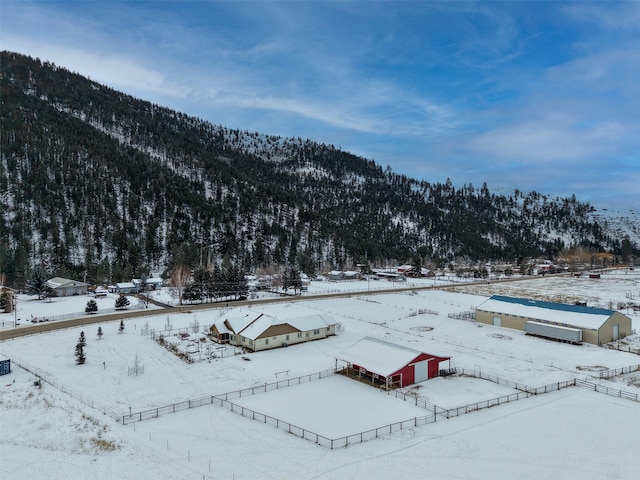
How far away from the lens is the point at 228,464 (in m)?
16.7

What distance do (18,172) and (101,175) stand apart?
749 inches

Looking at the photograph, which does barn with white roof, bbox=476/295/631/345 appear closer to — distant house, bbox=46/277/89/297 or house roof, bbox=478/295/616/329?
house roof, bbox=478/295/616/329

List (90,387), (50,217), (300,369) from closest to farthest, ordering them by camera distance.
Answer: (90,387)
(300,369)
(50,217)

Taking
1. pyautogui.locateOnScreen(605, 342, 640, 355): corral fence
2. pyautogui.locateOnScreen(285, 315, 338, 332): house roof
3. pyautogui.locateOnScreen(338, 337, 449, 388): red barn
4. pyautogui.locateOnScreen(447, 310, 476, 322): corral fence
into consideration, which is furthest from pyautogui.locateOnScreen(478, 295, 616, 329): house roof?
pyautogui.locateOnScreen(285, 315, 338, 332): house roof

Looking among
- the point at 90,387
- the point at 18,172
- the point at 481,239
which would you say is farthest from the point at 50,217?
the point at 481,239

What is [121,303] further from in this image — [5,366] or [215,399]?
[215,399]

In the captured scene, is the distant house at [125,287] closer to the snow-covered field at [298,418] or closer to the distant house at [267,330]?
the snow-covered field at [298,418]

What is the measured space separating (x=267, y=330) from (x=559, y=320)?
26363 millimetres

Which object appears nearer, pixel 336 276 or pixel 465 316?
pixel 465 316

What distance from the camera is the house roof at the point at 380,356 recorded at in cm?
2617

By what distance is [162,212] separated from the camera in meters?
115

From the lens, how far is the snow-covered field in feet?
54.2

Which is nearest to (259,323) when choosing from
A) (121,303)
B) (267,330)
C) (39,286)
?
(267,330)

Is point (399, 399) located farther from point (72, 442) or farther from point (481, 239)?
point (481, 239)
